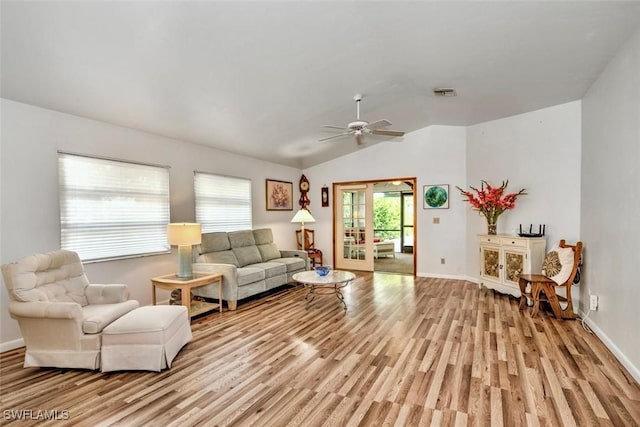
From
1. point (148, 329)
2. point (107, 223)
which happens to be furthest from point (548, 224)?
point (107, 223)

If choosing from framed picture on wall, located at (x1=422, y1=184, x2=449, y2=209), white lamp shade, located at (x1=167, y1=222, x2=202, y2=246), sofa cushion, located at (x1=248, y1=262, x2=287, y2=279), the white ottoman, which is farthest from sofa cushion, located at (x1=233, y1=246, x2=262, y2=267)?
framed picture on wall, located at (x1=422, y1=184, x2=449, y2=209)

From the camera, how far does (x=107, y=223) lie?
374cm

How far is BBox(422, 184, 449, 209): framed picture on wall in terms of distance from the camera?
19.5 ft

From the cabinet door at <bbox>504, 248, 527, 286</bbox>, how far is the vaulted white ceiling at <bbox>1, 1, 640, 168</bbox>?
2.09 metres

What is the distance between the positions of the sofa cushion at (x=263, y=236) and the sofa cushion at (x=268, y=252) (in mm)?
80

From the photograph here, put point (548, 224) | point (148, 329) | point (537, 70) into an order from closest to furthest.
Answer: point (148, 329)
point (537, 70)
point (548, 224)

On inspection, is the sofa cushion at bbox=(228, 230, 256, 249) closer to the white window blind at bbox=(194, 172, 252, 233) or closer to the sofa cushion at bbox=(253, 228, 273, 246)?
the sofa cushion at bbox=(253, 228, 273, 246)

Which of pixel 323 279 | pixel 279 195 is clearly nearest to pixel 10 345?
pixel 323 279

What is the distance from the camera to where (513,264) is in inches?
177

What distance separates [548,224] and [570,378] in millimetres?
2682

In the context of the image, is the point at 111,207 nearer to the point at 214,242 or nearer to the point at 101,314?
the point at 214,242

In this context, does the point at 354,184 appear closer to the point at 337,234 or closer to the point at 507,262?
the point at 337,234

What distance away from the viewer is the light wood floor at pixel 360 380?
202 cm

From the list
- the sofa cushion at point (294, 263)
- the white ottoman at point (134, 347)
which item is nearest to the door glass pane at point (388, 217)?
the sofa cushion at point (294, 263)
